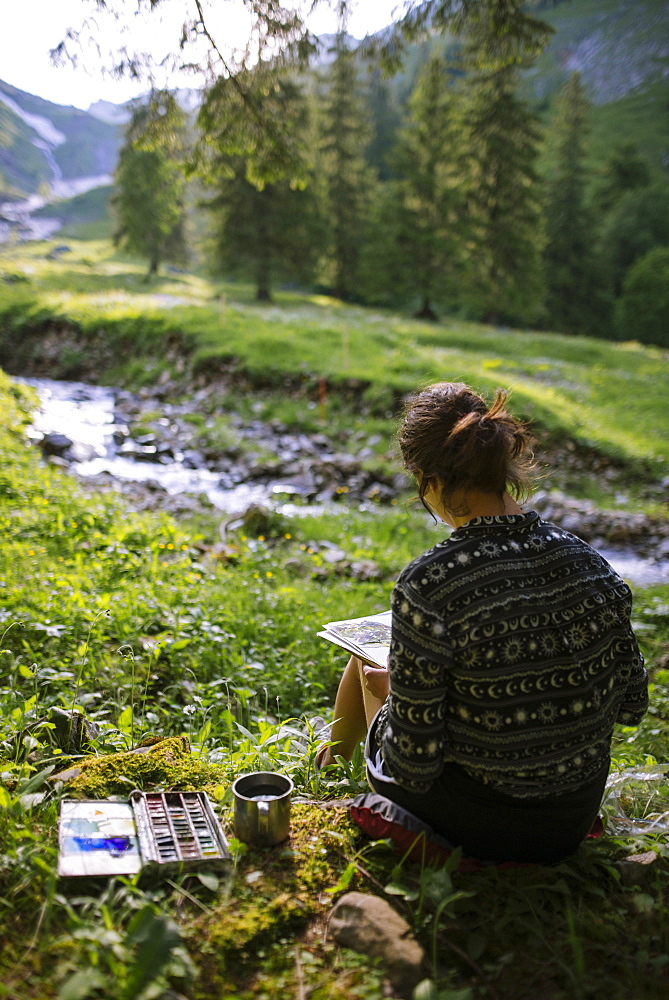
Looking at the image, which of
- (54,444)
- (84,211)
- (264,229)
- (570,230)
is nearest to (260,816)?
(54,444)

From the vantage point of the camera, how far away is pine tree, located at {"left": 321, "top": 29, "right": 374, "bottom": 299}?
105 ft

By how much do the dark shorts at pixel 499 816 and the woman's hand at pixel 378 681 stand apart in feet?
1.21

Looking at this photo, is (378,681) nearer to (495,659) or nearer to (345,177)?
(495,659)

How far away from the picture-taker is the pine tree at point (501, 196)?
28484 mm

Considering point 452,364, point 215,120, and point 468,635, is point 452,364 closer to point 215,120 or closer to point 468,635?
point 215,120

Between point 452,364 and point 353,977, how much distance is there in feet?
49.8

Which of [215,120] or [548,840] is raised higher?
[215,120]

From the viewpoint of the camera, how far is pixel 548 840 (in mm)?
2240

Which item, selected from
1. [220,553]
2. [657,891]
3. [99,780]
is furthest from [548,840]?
[220,553]

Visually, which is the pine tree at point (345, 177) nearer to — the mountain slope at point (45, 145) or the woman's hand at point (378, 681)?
the woman's hand at point (378, 681)

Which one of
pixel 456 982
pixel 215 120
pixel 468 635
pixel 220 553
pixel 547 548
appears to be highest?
pixel 215 120

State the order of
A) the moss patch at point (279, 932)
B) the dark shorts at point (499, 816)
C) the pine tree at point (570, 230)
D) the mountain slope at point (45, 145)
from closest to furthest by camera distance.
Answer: the moss patch at point (279, 932)
the dark shorts at point (499, 816)
the pine tree at point (570, 230)
the mountain slope at point (45, 145)

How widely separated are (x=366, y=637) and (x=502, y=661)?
1.01 m

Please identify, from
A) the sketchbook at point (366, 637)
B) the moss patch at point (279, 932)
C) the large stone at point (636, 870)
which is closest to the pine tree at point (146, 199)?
the sketchbook at point (366, 637)
